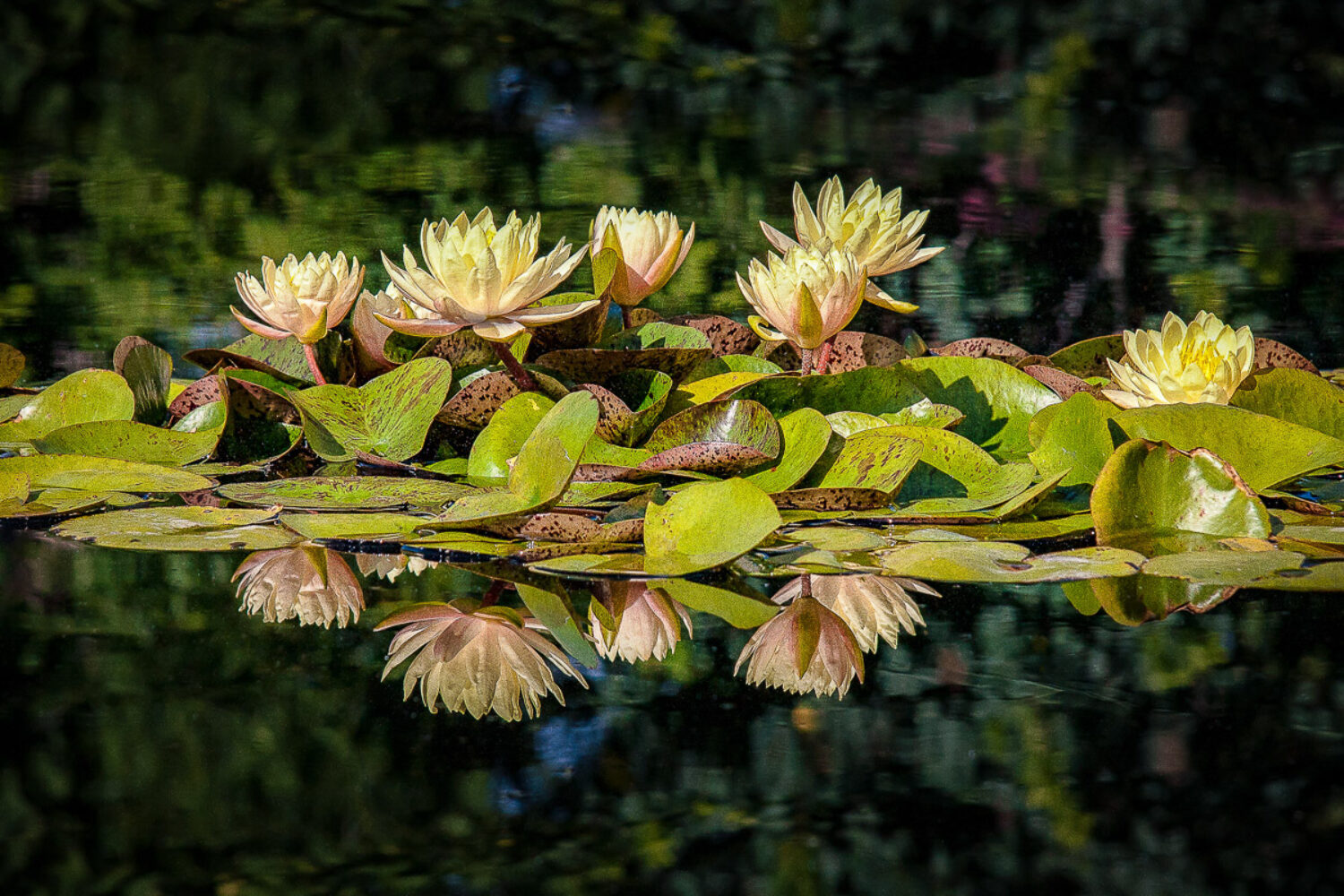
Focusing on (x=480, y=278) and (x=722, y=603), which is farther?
(x=480, y=278)

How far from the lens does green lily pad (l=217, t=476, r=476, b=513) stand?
43.8 inches

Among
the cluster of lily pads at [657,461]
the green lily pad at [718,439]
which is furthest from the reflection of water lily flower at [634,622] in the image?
the green lily pad at [718,439]

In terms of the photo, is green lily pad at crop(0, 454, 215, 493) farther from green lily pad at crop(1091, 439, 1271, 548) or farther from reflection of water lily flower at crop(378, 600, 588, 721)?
green lily pad at crop(1091, 439, 1271, 548)

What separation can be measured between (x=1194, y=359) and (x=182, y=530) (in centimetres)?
94

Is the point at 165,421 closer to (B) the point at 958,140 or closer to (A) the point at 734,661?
(A) the point at 734,661

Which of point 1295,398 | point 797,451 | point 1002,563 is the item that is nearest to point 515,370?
point 797,451

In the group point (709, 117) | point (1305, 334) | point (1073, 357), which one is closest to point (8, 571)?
point (1073, 357)

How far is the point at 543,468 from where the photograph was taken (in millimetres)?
1015

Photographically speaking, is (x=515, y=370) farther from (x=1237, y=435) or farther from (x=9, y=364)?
(x=9, y=364)

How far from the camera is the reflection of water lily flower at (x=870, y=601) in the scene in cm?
83

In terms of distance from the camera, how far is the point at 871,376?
4.15ft

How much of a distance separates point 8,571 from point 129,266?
2450 millimetres

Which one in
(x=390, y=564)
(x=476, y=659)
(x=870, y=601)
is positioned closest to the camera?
(x=476, y=659)

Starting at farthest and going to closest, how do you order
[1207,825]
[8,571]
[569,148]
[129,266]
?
[569,148]
[129,266]
[8,571]
[1207,825]
